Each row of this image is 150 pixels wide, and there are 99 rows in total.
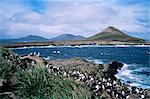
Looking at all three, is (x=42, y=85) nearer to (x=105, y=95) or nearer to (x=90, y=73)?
(x=105, y=95)

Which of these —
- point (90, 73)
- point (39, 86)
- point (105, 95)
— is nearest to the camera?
point (39, 86)

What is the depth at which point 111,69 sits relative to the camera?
6047mm

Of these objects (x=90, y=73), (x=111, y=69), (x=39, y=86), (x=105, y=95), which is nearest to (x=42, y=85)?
(x=39, y=86)

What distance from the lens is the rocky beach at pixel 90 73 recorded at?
5152 mm

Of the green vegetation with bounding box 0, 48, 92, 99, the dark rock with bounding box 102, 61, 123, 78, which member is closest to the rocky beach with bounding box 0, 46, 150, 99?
the dark rock with bounding box 102, 61, 123, 78

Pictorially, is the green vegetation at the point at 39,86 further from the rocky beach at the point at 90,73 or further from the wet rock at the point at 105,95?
the wet rock at the point at 105,95

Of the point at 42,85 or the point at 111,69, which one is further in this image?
the point at 111,69

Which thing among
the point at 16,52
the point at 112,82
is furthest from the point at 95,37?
the point at 16,52

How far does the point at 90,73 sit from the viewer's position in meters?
5.82

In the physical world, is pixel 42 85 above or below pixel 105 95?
above

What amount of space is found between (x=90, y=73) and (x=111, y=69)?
16.9 inches

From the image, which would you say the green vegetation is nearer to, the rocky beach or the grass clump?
the grass clump

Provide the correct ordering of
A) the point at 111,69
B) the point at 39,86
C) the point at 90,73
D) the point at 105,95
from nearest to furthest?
the point at 39,86, the point at 105,95, the point at 90,73, the point at 111,69

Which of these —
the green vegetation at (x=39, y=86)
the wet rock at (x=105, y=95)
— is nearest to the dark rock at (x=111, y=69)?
the wet rock at (x=105, y=95)
